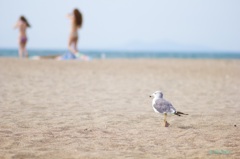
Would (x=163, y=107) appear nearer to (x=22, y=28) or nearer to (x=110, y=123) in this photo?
(x=110, y=123)

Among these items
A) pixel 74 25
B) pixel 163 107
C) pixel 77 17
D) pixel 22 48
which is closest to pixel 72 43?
pixel 74 25

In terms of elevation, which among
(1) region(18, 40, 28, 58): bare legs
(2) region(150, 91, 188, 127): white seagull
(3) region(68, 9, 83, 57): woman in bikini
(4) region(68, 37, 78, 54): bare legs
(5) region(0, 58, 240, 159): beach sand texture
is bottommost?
(5) region(0, 58, 240, 159): beach sand texture

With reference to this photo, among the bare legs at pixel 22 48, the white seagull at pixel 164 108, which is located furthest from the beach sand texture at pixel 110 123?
the bare legs at pixel 22 48

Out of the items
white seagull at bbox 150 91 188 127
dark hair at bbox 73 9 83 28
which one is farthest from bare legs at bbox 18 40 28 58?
white seagull at bbox 150 91 188 127

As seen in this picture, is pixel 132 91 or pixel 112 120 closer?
pixel 112 120

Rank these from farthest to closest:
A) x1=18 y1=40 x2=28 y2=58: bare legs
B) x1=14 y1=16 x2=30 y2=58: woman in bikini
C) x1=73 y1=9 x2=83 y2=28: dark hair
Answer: x1=18 y1=40 x2=28 y2=58: bare legs
x1=14 y1=16 x2=30 y2=58: woman in bikini
x1=73 y1=9 x2=83 y2=28: dark hair

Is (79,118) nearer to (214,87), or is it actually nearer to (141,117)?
(141,117)

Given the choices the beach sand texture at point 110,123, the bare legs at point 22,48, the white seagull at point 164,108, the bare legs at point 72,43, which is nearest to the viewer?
the beach sand texture at point 110,123

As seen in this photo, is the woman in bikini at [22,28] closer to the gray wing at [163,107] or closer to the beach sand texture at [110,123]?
the beach sand texture at [110,123]

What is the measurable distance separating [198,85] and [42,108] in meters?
6.80

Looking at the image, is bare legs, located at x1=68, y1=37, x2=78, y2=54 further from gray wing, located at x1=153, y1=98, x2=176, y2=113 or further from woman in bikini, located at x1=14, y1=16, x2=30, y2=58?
gray wing, located at x1=153, y1=98, x2=176, y2=113

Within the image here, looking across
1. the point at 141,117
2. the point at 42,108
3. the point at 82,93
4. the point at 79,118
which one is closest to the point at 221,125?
the point at 141,117

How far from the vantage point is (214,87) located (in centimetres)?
1252

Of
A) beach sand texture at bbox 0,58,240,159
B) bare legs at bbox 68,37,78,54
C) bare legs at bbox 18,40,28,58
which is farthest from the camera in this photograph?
bare legs at bbox 18,40,28,58
